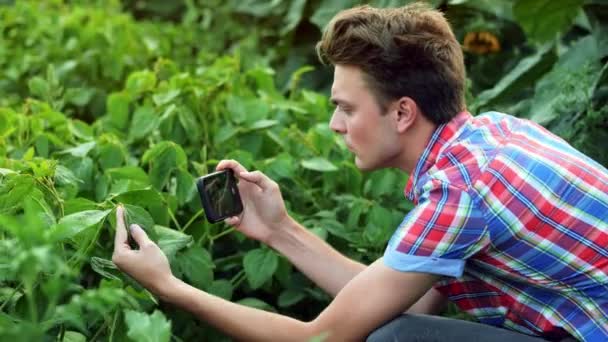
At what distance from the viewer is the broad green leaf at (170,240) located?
2.48 m

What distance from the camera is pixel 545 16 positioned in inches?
145

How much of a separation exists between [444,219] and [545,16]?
1766 mm

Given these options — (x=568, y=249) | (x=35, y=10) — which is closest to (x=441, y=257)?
(x=568, y=249)

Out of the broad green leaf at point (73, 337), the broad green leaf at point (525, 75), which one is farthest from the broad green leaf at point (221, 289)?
the broad green leaf at point (525, 75)

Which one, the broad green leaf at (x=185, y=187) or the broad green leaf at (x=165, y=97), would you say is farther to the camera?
the broad green leaf at (x=165, y=97)

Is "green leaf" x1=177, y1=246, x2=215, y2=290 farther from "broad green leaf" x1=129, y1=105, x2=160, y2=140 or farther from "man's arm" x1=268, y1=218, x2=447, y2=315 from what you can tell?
"broad green leaf" x1=129, y1=105, x2=160, y2=140

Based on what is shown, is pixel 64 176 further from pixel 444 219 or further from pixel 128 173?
pixel 444 219

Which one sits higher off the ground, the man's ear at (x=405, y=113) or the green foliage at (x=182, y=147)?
the man's ear at (x=405, y=113)

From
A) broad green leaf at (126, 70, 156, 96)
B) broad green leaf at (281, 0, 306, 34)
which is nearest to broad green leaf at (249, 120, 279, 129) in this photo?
broad green leaf at (126, 70, 156, 96)

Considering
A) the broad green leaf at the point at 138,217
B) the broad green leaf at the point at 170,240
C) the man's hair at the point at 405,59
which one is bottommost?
the broad green leaf at the point at 170,240

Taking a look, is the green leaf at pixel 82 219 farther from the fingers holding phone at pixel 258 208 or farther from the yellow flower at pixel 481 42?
the yellow flower at pixel 481 42

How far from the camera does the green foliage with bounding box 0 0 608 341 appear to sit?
2336 mm

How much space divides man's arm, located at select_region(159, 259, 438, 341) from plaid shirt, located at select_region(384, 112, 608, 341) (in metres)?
0.05

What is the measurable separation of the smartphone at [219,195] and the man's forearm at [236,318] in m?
0.28
